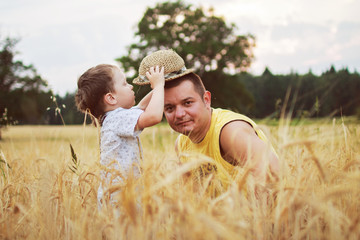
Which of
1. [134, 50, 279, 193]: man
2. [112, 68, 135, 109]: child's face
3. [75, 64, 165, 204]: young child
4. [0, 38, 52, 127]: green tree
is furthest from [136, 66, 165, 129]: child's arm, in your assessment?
[0, 38, 52, 127]: green tree

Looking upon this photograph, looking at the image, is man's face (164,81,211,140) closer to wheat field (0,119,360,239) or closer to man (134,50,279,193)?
man (134,50,279,193)

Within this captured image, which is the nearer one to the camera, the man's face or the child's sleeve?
the child's sleeve

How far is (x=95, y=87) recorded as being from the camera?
244 cm

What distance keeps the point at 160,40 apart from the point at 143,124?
906 inches

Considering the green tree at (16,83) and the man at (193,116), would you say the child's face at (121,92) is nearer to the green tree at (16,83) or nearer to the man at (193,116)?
the man at (193,116)

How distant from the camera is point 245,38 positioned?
86.2 ft

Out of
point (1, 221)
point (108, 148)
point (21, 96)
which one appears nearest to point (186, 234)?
point (1, 221)

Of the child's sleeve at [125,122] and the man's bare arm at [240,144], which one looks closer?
the man's bare arm at [240,144]

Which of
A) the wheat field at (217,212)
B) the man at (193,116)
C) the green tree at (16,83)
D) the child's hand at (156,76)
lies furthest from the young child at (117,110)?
the green tree at (16,83)

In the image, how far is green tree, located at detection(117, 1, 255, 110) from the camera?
24.3 metres

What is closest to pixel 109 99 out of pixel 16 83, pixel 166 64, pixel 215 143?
pixel 166 64

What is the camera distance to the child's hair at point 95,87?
2447mm

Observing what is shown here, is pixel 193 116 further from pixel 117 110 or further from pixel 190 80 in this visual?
pixel 117 110

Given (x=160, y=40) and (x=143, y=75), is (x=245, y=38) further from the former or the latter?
(x=143, y=75)
